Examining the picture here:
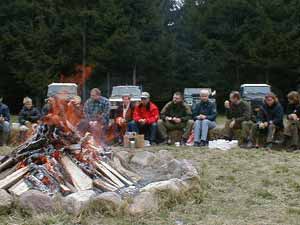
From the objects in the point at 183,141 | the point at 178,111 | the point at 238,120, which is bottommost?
the point at 183,141

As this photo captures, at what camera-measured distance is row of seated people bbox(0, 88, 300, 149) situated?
410 inches

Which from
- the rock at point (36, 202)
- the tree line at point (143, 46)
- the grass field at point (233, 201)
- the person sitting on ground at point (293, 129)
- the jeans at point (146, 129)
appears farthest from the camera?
the tree line at point (143, 46)

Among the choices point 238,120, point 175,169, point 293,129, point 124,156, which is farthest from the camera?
point 238,120

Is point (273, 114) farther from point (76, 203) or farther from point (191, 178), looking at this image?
point (76, 203)

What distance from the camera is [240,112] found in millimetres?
10930

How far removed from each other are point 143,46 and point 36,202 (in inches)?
1086

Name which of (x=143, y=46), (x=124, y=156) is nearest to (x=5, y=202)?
(x=124, y=156)

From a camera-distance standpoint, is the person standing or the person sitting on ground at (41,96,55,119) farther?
the person standing

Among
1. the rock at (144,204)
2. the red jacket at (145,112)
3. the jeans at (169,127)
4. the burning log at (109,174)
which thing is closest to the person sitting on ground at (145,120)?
the red jacket at (145,112)

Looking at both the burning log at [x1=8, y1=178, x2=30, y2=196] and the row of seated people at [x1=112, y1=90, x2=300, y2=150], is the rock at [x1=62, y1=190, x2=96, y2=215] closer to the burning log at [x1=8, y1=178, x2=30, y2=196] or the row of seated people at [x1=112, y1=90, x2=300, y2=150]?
the burning log at [x1=8, y1=178, x2=30, y2=196]

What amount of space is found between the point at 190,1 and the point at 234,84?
920cm

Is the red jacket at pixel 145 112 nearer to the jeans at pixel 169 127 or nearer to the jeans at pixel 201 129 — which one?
the jeans at pixel 169 127

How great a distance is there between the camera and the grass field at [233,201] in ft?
14.4

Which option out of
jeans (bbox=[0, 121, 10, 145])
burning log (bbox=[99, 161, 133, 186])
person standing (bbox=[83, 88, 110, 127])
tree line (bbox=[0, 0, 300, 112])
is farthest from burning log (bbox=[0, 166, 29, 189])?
tree line (bbox=[0, 0, 300, 112])
